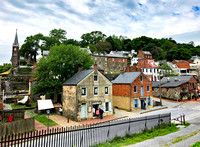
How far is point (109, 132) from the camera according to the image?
11.3 m

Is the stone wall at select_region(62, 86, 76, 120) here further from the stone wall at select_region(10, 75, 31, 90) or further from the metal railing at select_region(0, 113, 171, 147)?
the stone wall at select_region(10, 75, 31, 90)

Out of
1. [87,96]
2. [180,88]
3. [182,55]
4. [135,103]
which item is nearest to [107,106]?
[87,96]

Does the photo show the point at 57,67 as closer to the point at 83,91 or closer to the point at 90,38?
the point at 83,91

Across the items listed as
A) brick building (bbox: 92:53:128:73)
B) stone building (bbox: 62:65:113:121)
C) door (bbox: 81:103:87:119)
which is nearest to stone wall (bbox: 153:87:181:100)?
stone building (bbox: 62:65:113:121)

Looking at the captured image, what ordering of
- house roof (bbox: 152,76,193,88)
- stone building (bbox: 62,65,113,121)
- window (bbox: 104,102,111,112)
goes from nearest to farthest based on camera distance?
1. stone building (bbox: 62,65,113,121)
2. window (bbox: 104,102,111,112)
3. house roof (bbox: 152,76,193,88)

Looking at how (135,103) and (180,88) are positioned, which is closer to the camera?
(135,103)

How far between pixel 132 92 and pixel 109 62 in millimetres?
40951

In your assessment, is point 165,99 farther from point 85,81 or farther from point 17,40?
point 17,40

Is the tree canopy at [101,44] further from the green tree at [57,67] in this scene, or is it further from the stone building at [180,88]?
the stone building at [180,88]

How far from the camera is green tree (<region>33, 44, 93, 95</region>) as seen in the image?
27516 mm

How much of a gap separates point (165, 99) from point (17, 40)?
270 ft

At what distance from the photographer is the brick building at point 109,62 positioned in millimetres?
65162

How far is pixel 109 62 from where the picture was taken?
222 feet

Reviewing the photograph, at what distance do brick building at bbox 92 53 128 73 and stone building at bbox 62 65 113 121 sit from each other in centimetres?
4081
